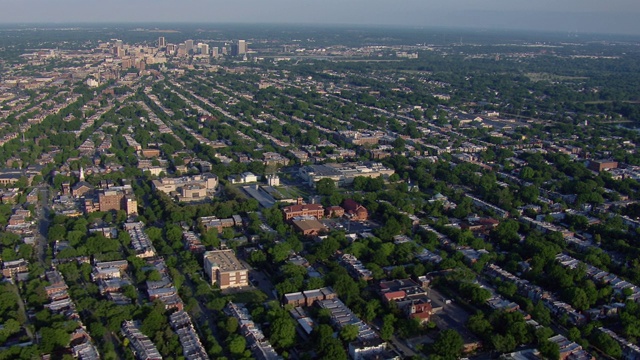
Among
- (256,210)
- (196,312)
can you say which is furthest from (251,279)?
(256,210)

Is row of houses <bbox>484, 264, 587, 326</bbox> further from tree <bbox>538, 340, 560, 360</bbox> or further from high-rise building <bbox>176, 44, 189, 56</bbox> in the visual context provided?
high-rise building <bbox>176, 44, 189, 56</bbox>

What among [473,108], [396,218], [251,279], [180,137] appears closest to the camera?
[251,279]

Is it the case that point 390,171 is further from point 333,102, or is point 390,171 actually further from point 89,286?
point 333,102

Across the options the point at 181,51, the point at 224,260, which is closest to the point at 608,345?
the point at 224,260

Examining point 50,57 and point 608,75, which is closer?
point 608,75

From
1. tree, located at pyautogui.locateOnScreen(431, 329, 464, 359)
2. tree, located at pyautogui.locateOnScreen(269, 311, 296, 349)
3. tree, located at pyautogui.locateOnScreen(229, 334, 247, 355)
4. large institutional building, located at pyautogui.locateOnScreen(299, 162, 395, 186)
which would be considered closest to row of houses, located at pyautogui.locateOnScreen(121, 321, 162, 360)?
tree, located at pyautogui.locateOnScreen(229, 334, 247, 355)

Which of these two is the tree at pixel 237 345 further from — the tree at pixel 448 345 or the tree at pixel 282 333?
the tree at pixel 448 345

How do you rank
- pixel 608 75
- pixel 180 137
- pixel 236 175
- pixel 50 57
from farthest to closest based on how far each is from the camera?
pixel 50 57, pixel 608 75, pixel 180 137, pixel 236 175
